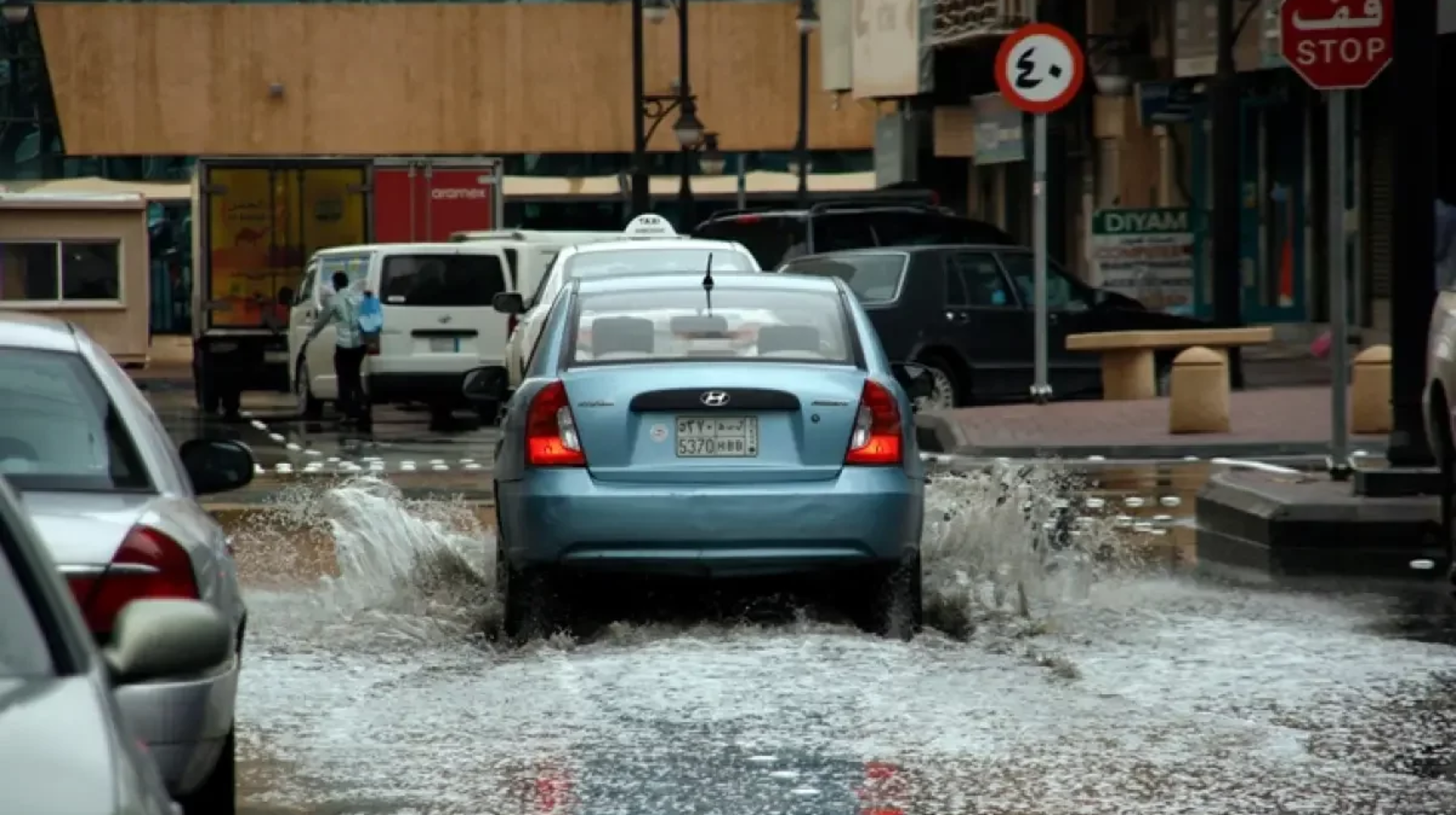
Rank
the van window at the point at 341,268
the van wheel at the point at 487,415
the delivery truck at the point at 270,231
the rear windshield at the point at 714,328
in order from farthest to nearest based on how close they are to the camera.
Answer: the delivery truck at the point at 270,231 → the van window at the point at 341,268 → the van wheel at the point at 487,415 → the rear windshield at the point at 714,328

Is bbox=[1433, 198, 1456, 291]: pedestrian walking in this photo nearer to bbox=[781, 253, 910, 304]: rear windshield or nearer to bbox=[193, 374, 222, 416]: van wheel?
bbox=[781, 253, 910, 304]: rear windshield

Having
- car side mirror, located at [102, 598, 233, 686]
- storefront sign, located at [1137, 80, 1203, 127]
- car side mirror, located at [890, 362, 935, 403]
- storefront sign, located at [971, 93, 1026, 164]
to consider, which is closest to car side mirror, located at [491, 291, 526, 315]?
car side mirror, located at [890, 362, 935, 403]

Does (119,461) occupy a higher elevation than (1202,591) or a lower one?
higher

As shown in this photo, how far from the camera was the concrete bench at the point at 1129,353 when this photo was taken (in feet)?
89.5

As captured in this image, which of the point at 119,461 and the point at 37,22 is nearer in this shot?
the point at 119,461

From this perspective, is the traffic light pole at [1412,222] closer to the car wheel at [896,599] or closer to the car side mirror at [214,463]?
the car wheel at [896,599]

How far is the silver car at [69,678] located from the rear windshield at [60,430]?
98.1 inches

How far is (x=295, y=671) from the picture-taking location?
11.0m

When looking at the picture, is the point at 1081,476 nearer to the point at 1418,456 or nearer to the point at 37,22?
the point at 1418,456

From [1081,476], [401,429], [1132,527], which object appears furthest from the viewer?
[401,429]

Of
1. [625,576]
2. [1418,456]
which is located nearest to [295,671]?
[625,576]

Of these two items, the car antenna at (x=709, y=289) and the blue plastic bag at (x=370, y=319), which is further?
the blue plastic bag at (x=370, y=319)

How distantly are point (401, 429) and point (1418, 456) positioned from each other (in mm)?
15514

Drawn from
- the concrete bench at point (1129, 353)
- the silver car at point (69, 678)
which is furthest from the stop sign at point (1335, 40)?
the silver car at point (69, 678)
